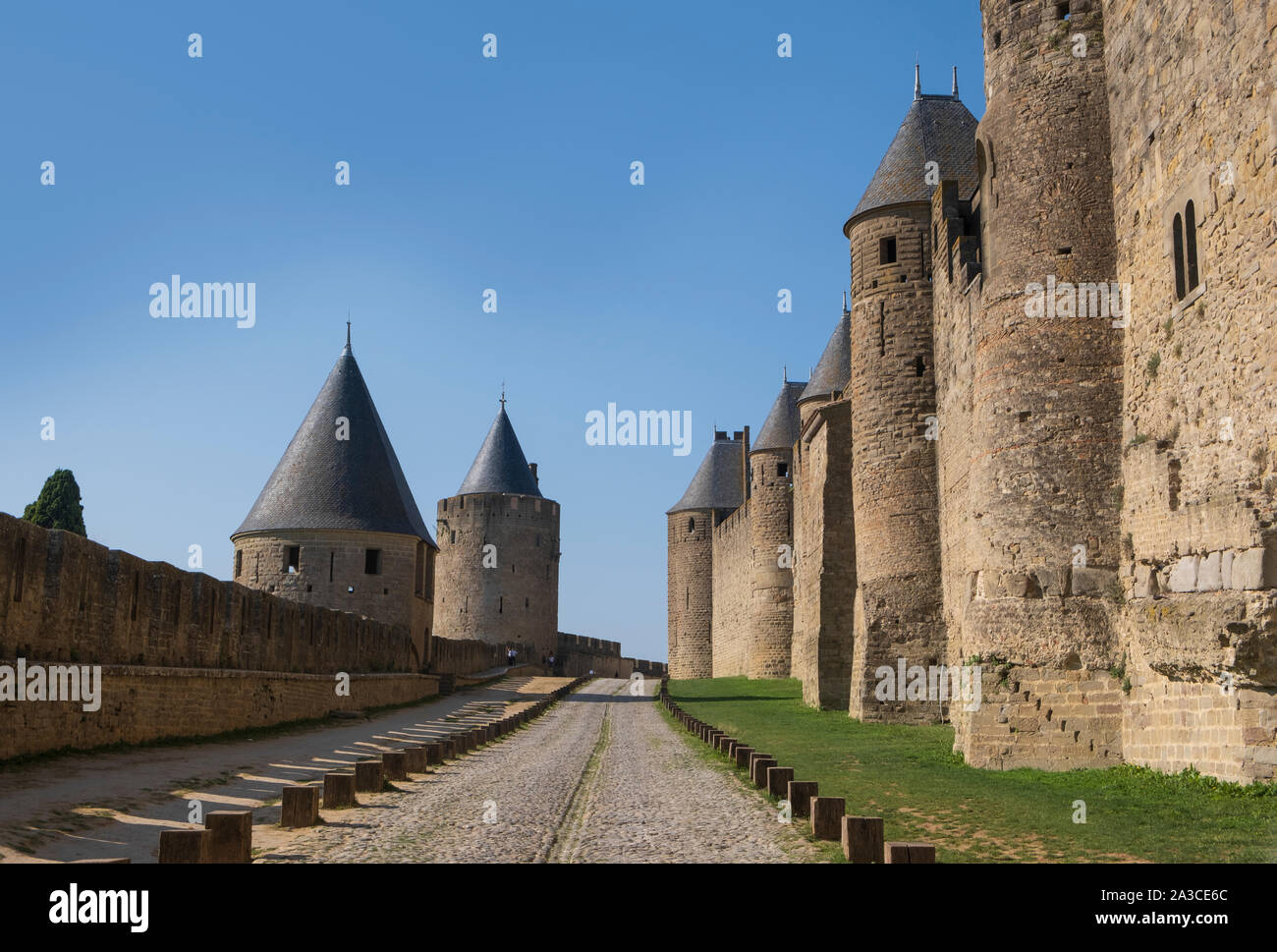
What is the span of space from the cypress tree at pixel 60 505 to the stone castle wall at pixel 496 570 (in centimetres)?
1860

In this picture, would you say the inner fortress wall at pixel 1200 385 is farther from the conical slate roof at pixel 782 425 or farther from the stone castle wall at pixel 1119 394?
the conical slate roof at pixel 782 425

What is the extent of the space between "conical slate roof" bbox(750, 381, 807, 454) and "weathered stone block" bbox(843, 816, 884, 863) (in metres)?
30.6

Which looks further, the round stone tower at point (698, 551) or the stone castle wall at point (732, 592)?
the round stone tower at point (698, 551)

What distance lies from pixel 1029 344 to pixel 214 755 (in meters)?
10.6

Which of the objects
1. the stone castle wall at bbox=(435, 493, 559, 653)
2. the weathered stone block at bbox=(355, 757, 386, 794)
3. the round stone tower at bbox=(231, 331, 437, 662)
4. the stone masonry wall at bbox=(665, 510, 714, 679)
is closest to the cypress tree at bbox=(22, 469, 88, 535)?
the round stone tower at bbox=(231, 331, 437, 662)

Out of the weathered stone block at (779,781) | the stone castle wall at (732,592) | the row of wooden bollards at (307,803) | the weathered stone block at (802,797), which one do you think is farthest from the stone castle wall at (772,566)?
the weathered stone block at (802,797)

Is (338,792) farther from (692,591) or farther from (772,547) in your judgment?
(692,591)

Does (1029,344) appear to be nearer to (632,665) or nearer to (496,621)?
(496,621)

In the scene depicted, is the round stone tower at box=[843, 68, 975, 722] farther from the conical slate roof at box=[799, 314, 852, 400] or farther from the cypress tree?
the cypress tree

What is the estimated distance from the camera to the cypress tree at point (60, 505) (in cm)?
3734

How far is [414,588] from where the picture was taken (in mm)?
35969

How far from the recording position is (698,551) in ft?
164

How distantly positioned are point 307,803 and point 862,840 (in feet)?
13.0

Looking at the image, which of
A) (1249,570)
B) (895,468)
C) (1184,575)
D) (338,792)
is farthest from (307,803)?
(895,468)
